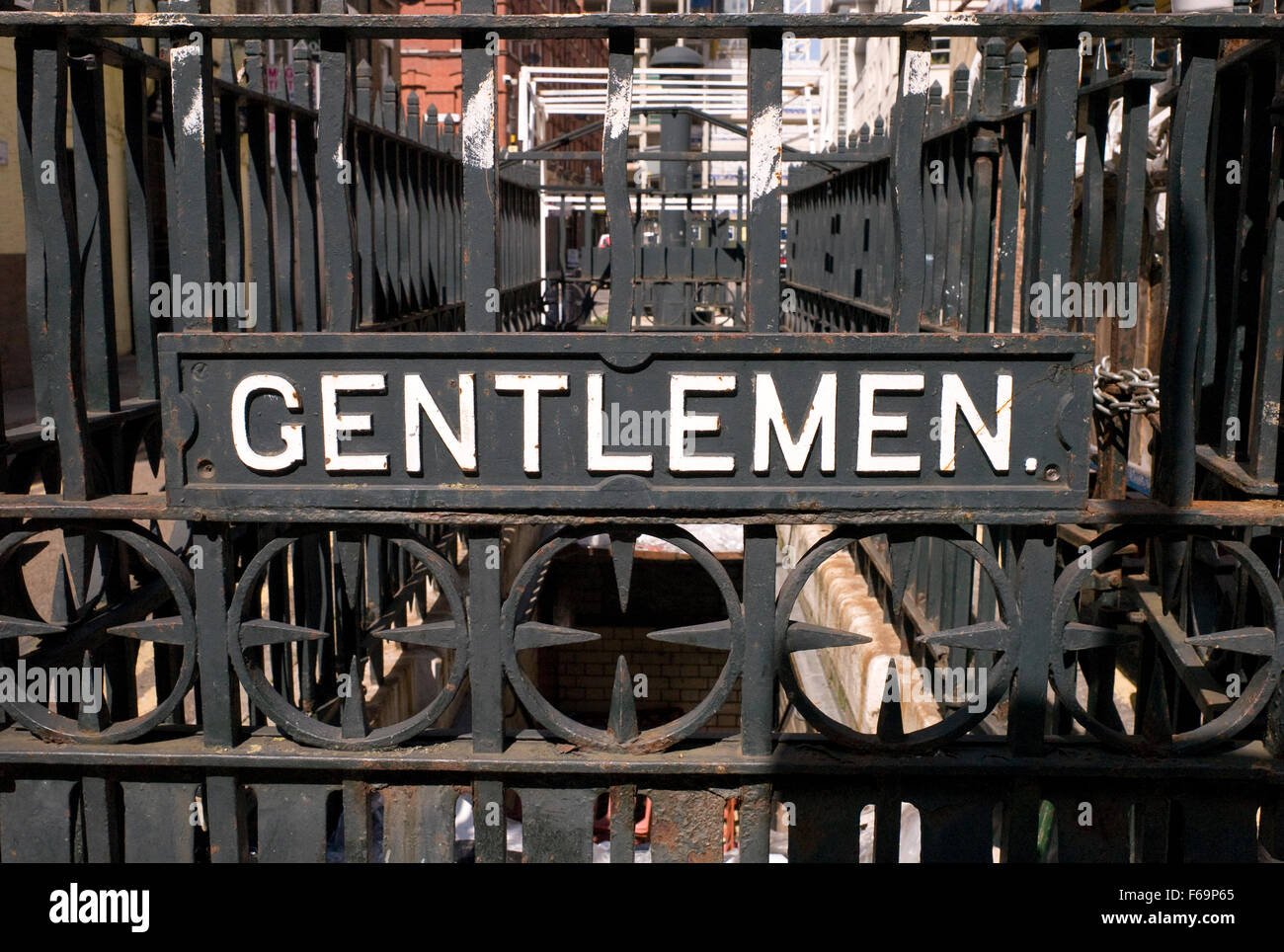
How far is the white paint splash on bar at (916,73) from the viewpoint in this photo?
7.53 feet

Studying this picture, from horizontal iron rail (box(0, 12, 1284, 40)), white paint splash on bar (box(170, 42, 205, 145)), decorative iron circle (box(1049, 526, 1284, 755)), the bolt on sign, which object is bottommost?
decorative iron circle (box(1049, 526, 1284, 755))

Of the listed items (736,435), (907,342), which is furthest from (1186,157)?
(736,435)

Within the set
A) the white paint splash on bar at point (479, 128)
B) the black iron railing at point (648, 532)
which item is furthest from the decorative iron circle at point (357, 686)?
the white paint splash on bar at point (479, 128)

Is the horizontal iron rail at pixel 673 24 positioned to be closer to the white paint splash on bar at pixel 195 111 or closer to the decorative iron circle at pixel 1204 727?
the white paint splash on bar at pixel 195 111

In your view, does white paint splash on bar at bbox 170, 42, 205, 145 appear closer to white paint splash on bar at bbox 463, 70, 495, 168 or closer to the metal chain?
white paint splash on bar at bbox 463, 70, 495, 168

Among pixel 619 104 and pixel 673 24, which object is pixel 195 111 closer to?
pixel 619 104

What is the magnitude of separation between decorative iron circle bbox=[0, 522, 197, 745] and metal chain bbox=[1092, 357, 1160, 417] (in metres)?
2.42

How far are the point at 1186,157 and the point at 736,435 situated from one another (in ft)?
3.54

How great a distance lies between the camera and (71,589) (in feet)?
9.03

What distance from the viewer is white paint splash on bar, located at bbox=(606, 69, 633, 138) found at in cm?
229

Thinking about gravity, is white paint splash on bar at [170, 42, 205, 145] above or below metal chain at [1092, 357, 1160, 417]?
above

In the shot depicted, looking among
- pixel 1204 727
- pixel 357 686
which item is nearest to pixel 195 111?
pixel 357 686

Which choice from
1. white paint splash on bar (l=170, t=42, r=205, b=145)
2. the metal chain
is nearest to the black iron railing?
white paint splash on bar (l=170, t=42, r=205, b=145)

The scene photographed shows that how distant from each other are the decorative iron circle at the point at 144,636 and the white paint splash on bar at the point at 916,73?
1.80 m
